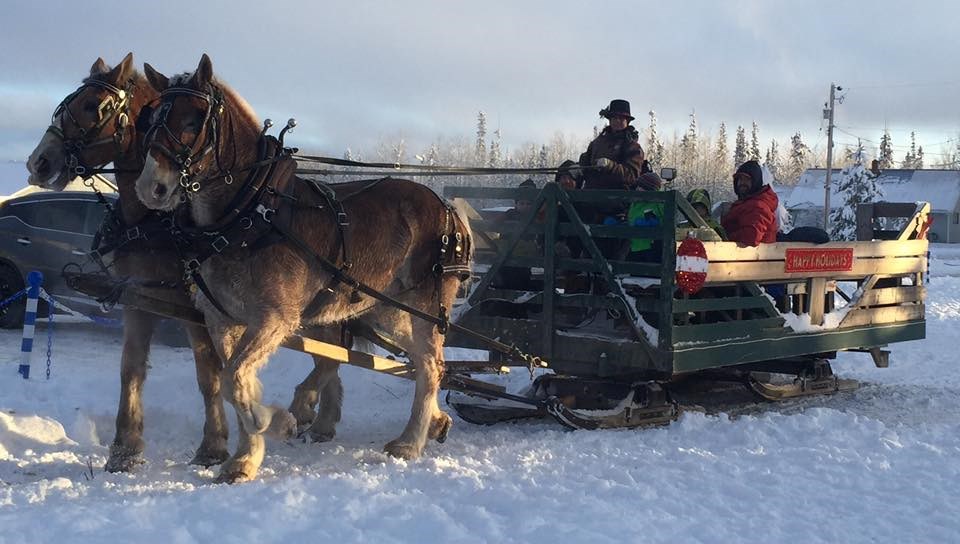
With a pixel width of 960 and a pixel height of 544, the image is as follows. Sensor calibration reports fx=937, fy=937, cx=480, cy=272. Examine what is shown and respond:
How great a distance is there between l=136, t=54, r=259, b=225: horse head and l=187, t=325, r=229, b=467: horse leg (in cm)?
99

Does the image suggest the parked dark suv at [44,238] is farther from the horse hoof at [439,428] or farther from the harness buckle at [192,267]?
the harness buckle at [192,267]

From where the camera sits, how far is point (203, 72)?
5.39 metres

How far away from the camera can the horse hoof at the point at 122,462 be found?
575cm

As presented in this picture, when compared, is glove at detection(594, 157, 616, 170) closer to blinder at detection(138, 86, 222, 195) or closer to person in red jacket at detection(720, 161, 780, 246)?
person in red jacket at detection(720, 161, 780, 246)

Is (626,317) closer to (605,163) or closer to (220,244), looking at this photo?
(605,163)

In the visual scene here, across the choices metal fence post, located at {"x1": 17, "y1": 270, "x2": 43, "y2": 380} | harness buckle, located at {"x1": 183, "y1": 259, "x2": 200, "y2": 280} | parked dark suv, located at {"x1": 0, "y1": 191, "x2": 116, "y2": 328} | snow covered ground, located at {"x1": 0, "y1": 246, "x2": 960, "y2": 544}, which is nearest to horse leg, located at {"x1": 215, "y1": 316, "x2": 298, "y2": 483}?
snow covered ground, located at {"x1": 0, "y1": 246, "x2": 960, "y2": 544}

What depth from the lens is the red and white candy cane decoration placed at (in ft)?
21.3

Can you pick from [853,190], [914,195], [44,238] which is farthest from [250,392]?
[914,195]

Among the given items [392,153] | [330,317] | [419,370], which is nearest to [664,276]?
[419,370]

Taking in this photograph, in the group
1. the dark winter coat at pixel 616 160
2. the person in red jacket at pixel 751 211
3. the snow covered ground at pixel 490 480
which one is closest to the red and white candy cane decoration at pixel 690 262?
the person in red jacket at pixel 751 211

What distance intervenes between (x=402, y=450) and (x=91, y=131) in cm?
278

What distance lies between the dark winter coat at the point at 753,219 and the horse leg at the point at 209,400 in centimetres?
396

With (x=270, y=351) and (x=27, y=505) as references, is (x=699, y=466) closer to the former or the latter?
(x=270, y=351)

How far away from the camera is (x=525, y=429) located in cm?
717
